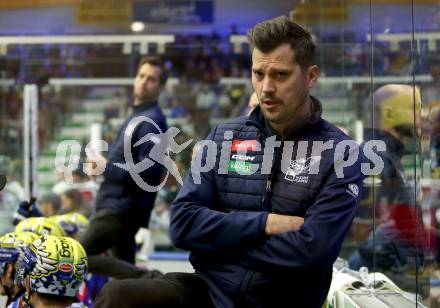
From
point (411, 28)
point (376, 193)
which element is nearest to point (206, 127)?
point (376, 193)

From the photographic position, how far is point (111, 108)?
10094 mm

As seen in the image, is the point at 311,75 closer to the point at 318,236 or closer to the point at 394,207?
the point at 318,236

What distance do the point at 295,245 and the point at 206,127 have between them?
24.3 ft

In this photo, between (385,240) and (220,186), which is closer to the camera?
(220,186)

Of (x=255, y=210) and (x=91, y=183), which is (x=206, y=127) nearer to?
(x=91, y=183)

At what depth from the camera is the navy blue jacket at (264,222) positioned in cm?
289

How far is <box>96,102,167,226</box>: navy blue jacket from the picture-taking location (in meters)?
5.84

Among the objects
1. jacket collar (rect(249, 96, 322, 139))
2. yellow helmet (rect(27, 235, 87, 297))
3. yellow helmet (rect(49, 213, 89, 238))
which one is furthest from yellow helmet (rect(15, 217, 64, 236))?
jacket collar (rect(249, 96, 322, 139))

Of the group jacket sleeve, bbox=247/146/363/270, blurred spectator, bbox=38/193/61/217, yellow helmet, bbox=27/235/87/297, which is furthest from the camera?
blurred spectator, bbox=38/193/61/217

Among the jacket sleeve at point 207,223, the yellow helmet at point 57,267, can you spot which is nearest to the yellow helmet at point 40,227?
the yellow helmet at point 57,267

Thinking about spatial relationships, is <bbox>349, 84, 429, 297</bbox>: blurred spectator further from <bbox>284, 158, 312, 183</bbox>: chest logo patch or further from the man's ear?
<bbox>284, 158, 312, 183</bbox>: chest logo patch

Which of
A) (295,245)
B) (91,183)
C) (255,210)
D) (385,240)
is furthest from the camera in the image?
(91,183)

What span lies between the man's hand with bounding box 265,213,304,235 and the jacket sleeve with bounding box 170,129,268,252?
18 millimetres

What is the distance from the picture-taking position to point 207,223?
9.75 ft
